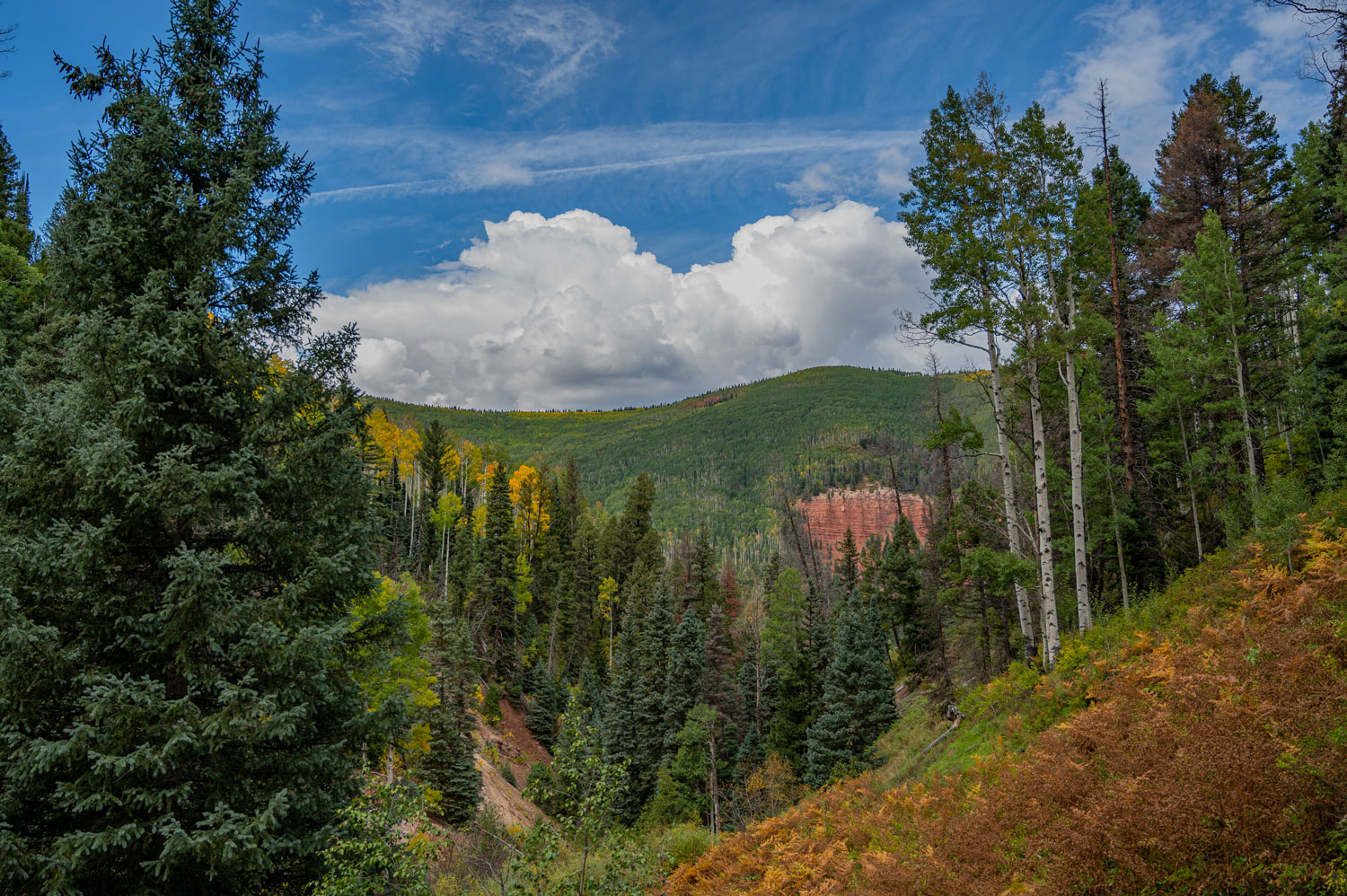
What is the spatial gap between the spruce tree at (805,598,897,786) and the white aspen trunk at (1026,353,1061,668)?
1166 cm

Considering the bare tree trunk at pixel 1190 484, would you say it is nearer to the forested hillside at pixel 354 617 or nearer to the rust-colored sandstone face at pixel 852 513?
the forested hillside at pixel 354 617

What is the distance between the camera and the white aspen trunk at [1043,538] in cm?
1209

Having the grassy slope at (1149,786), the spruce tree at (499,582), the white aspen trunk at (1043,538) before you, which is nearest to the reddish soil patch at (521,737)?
the spruce tree at (499,582)

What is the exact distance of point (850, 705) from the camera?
23812mm

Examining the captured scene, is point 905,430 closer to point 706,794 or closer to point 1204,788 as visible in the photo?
point 706,794

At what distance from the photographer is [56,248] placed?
732 centimetres

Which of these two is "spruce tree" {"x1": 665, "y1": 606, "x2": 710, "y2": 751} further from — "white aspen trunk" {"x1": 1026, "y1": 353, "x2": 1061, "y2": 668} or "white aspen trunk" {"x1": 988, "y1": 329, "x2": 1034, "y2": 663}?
"white aspen trunk" {"x1": 1026, "y1": 353, "x2": 1061, "y2": 668}

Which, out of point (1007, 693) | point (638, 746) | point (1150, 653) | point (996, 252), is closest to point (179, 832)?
point (1150, 653)

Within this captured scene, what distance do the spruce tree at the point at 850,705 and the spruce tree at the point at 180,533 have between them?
1885cm

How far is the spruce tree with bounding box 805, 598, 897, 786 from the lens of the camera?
22688 mm

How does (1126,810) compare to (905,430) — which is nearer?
(1126,810)

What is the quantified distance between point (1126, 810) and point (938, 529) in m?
25.6

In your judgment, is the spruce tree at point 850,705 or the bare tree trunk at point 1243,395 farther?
the spruce tree at point 850,705

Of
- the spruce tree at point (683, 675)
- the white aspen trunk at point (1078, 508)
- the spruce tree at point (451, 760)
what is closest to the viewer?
the white aspen trunk at point (1078, 508)
